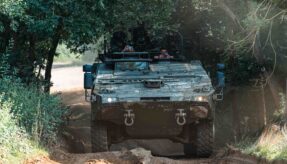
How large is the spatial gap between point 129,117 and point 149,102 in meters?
0.46

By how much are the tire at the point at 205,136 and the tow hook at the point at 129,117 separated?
57.0 inches

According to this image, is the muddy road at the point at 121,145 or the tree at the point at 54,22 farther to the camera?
the tree at the point at 54,22

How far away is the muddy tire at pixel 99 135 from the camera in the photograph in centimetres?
1177

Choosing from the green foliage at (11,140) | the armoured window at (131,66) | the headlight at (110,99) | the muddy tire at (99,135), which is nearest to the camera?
the green foliage at (11,140)

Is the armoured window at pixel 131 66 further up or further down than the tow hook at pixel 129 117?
further up

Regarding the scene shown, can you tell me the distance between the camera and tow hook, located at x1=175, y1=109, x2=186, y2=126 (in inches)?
437

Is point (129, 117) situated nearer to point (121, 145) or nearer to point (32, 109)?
point (32, 109)

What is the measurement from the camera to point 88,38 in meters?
14.4

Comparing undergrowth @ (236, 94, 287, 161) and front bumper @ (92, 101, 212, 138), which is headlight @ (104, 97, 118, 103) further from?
undergrowth @ (236, 94, 287, 161)

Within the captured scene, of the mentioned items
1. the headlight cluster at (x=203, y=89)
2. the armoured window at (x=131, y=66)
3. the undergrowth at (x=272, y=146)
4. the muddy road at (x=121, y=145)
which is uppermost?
the armoured window at (x=131, y=66)

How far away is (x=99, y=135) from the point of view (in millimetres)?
11758

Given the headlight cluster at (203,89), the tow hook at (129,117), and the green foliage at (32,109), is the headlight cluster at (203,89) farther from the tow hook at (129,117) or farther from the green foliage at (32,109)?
the green foliage at (32,109)

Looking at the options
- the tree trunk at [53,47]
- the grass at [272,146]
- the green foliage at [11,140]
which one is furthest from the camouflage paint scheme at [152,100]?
the tree trunk at [53,47]

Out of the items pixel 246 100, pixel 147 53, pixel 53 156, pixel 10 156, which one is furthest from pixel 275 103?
pixel 10 156
